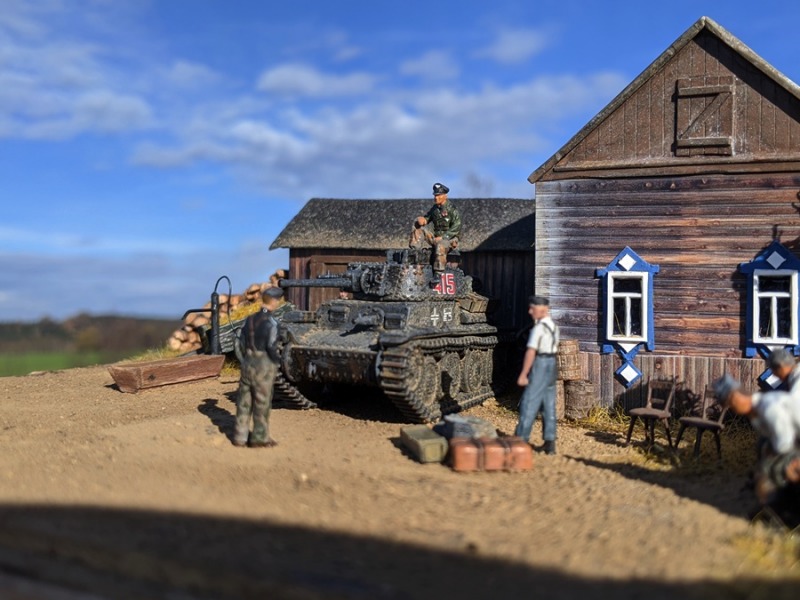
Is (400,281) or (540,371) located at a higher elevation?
(400,281)

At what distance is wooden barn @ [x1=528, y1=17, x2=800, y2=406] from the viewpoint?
1284 cm

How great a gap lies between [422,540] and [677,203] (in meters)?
8.93

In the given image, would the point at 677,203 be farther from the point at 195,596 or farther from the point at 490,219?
the point at 195,596

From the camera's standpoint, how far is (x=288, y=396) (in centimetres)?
1367

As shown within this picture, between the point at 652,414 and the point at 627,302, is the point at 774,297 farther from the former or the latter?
the point at 652,414

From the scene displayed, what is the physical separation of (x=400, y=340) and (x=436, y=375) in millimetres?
1687

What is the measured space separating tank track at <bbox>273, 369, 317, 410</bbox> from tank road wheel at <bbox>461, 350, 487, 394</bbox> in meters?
2.87

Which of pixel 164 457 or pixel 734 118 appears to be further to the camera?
pixel 734 118

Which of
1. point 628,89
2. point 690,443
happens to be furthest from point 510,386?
point 628,89

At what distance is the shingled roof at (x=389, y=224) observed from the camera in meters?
20.0

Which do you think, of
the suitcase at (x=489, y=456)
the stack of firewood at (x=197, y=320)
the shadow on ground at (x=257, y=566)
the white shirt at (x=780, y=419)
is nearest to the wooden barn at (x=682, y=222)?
the suitcase at (x=489, y=456)

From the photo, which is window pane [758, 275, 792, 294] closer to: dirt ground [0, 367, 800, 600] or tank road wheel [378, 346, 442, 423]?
dirt ground [0, 367, 800, 600]

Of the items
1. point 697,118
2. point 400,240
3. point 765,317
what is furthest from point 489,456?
point 400,240

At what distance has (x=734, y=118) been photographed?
13.0 metres
